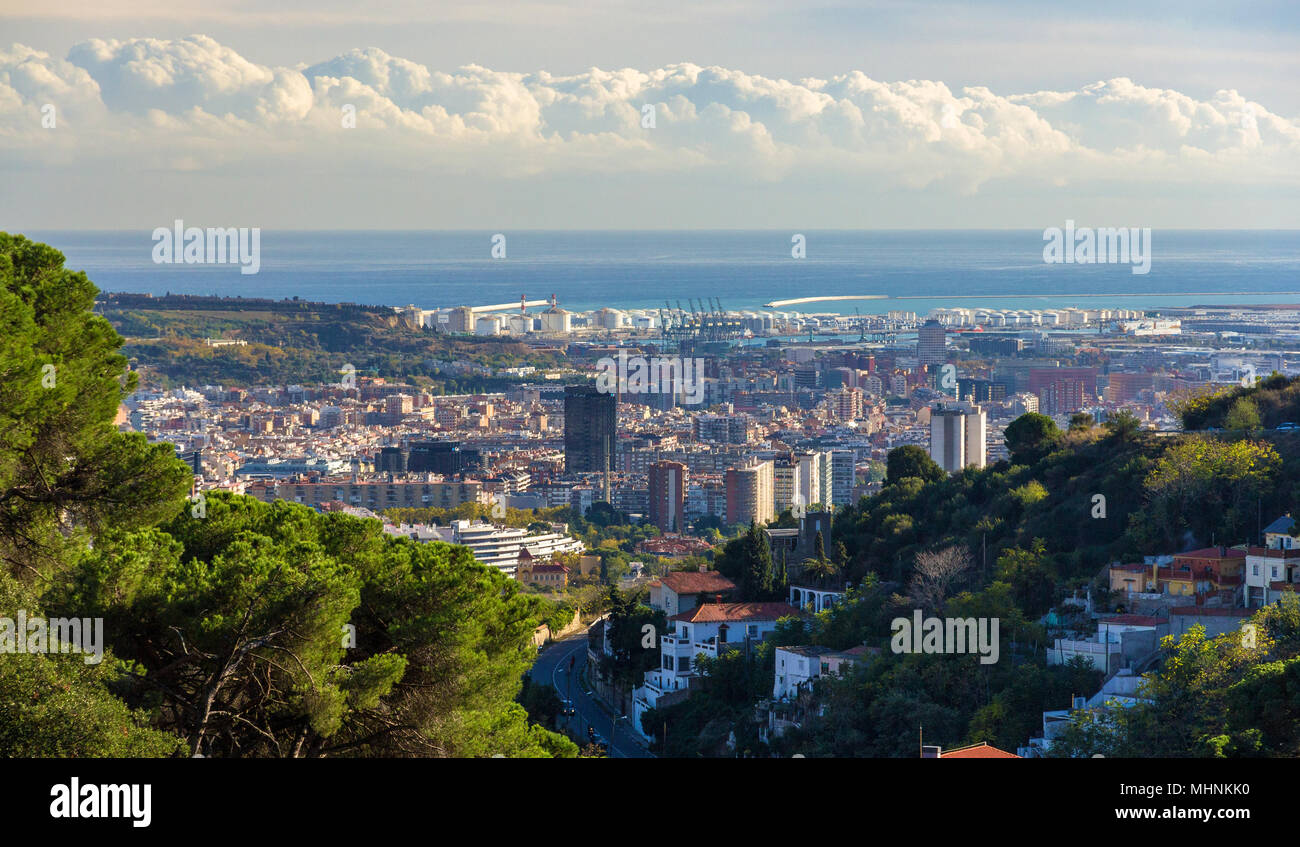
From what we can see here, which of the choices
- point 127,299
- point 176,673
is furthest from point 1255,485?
point 127,299

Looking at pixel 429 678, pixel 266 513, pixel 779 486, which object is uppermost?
A: pixel 266 513

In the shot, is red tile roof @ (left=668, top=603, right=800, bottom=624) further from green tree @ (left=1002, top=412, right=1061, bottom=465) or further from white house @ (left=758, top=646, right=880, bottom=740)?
green tree @ (left=1002, top=412, right=1061, bottom=465)

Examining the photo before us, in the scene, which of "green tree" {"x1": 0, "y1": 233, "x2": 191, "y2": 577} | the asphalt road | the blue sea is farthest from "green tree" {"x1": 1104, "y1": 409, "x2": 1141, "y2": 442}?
the blue sea

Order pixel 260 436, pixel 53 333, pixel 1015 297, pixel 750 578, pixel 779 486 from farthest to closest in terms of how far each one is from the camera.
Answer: pixel 1015 297, pixel 260 436, pixel 779 486, pixel 750 578, pixel 53 333

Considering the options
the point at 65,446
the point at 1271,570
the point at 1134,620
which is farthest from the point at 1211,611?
the point at 65,446

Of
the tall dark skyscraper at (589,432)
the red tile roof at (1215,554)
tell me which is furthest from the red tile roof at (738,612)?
the tall dark skyscraper at (589,432)

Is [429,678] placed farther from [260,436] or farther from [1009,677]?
[260,436]
